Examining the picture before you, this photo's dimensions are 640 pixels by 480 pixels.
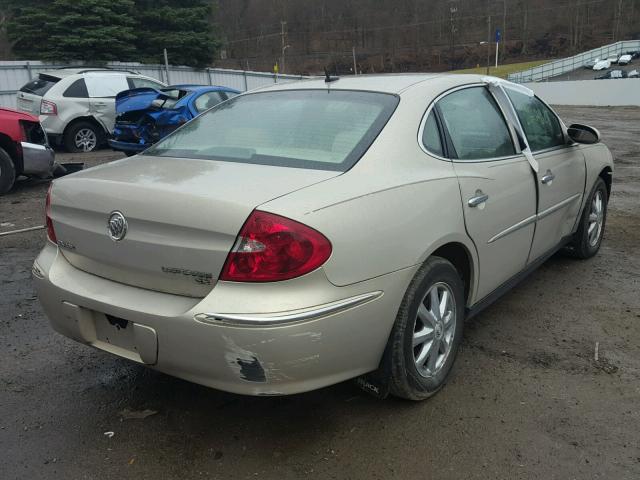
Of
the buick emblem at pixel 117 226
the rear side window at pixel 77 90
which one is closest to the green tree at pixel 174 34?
the rear side window at pixel 77 90

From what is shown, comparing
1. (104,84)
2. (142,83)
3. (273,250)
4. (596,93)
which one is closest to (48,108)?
(104,84)

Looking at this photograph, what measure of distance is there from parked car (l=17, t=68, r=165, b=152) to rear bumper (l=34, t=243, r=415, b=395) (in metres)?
10.3

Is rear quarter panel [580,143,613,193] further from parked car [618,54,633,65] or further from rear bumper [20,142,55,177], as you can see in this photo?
parked car [618,54,633,65]

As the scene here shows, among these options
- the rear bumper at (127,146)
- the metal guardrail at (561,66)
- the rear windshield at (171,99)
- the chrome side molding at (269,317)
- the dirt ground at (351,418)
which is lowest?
the metal guardrail at (561,66)

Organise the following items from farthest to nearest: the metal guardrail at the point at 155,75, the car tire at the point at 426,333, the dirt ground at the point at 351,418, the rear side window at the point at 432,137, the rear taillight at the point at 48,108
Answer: the metal guardrail at the point at 155,75 → the rear taillight at the point at 48,108 → the rear side window at the point at 432,137 → the car tire at the point at 426,333 → the dirt ground at the point at 351,418

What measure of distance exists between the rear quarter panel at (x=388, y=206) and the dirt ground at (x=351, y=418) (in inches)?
30.5

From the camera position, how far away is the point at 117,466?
2.48m

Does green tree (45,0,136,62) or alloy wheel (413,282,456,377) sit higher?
green tree (45,0,136,62)

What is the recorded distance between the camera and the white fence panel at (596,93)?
105 feet

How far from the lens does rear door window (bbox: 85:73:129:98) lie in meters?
12.2

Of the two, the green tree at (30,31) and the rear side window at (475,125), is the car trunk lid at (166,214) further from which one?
the green tree at (30,31)

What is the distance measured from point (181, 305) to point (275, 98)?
156 cm

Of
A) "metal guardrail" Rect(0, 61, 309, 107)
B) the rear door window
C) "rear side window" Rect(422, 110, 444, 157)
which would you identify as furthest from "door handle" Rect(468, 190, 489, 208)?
"metal guardrail" Rect(0, 61, 309, 107)

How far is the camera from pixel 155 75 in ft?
78.7
